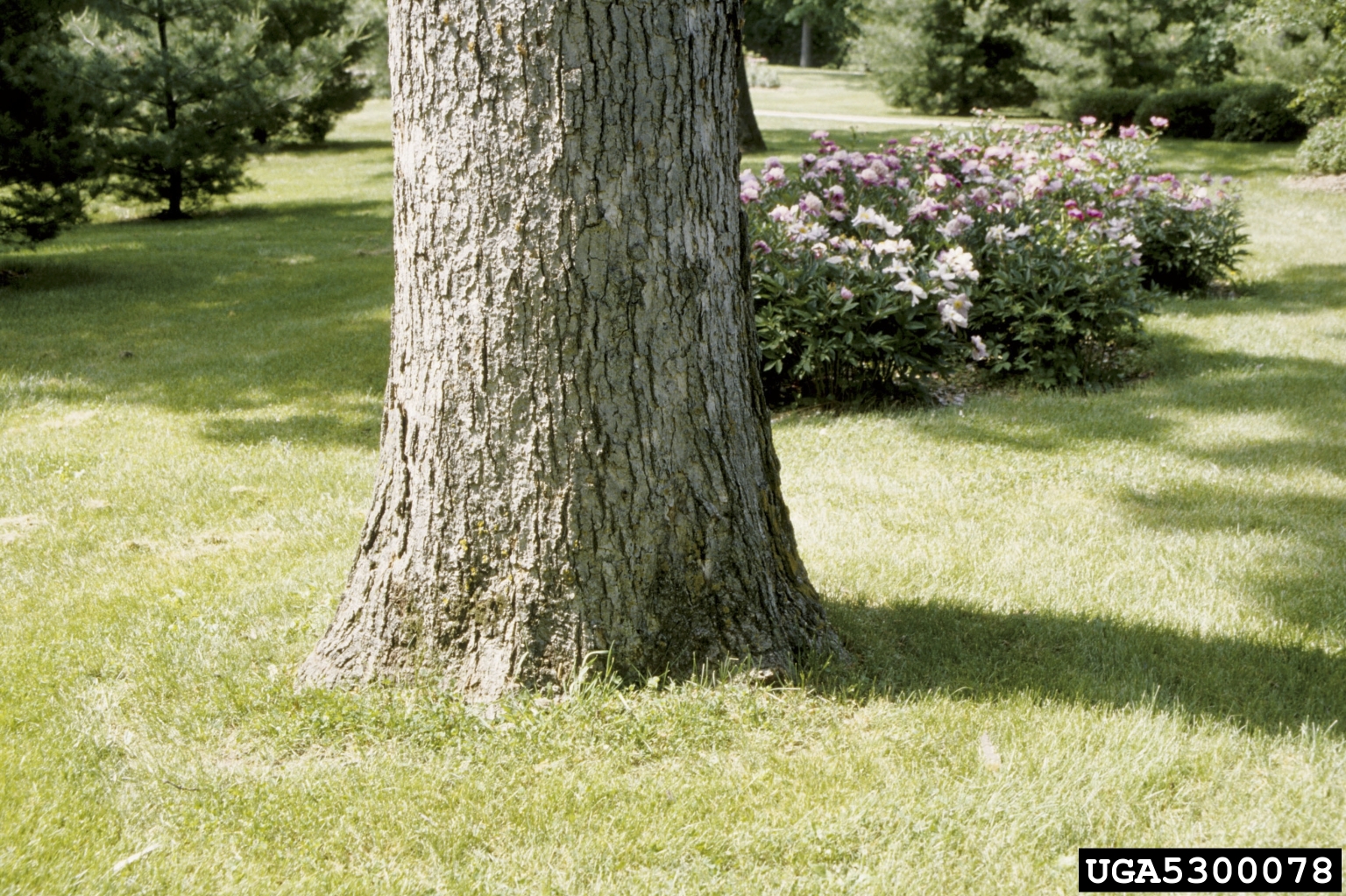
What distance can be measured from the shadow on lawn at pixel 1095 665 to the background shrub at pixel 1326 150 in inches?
616

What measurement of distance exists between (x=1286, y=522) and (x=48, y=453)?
6.01 m

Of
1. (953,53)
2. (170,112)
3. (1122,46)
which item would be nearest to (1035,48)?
(1122,46)

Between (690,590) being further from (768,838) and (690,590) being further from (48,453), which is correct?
(48,453)

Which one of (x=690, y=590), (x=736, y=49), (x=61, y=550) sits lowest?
(x=61, y=550)

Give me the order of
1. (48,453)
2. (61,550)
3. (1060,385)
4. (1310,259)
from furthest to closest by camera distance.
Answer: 1. (1310,259)
2. (1060,385)
3. (48,453)
4. (61,550)

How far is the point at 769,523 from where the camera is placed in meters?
3.26

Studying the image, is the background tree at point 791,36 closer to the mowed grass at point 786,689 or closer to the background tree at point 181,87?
the background tree at point 181,87

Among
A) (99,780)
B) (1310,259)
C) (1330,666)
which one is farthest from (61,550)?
(1310,259)

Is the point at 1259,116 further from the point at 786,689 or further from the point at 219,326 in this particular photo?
the point at 786,689

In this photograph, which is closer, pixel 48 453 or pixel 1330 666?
pixel 1330 666

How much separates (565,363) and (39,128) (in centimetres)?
948

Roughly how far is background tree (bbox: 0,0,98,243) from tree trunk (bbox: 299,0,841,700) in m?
8.77

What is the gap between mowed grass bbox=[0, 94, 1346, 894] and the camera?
2.57m

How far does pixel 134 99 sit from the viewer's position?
44.9 ft
